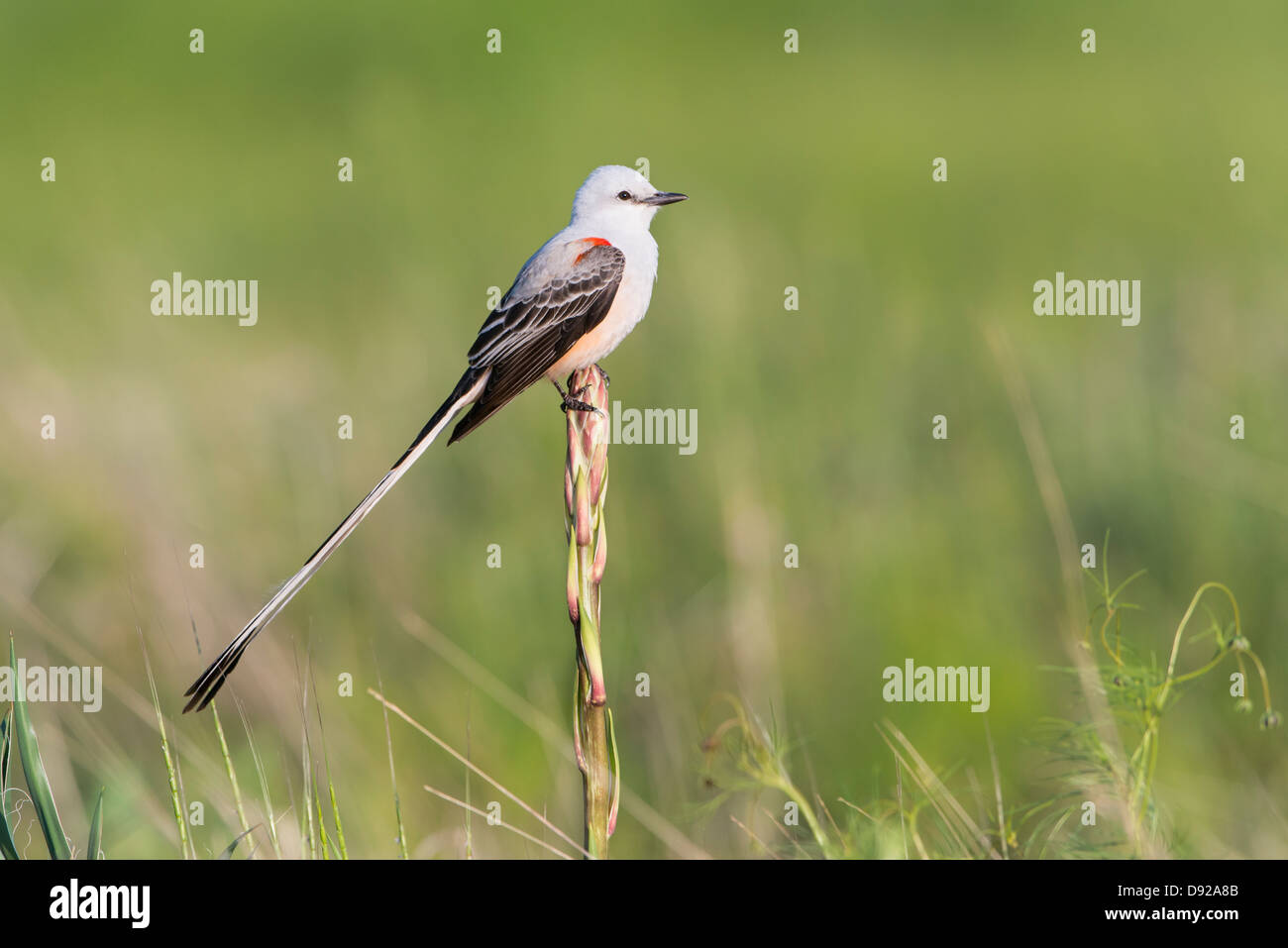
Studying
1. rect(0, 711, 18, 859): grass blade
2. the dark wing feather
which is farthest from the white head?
rect(0, 711, 18, 859): grass blade

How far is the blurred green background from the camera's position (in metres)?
4.78


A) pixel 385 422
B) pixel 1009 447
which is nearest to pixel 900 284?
pixel 1009 447

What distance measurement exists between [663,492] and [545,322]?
2431mm

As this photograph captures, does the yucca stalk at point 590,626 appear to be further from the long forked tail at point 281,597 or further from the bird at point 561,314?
the bird at point 561,314

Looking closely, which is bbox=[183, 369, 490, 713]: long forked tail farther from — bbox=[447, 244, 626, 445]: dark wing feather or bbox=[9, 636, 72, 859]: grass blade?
bbox=[447, 244, 626, 445]: dark wing feather

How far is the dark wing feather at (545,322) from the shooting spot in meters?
3.91

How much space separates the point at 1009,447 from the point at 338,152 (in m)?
10.6

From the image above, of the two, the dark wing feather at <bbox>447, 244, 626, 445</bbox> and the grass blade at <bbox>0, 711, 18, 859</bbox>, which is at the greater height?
the dark wing feather at <bbox>447, 244, 626, 445</bbox>

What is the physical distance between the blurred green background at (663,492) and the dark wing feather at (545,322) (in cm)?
102

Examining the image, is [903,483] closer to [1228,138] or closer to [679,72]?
[1228,138]

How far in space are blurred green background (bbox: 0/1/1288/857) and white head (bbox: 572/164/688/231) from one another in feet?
4.78

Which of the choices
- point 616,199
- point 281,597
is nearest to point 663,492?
point 616,199

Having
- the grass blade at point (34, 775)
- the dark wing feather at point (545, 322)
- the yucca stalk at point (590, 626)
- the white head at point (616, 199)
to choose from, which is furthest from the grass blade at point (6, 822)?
the white head at point (616, 199)

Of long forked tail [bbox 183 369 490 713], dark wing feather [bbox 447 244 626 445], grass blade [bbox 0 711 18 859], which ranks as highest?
dark wing feather [bbox 447 244 626 445]
